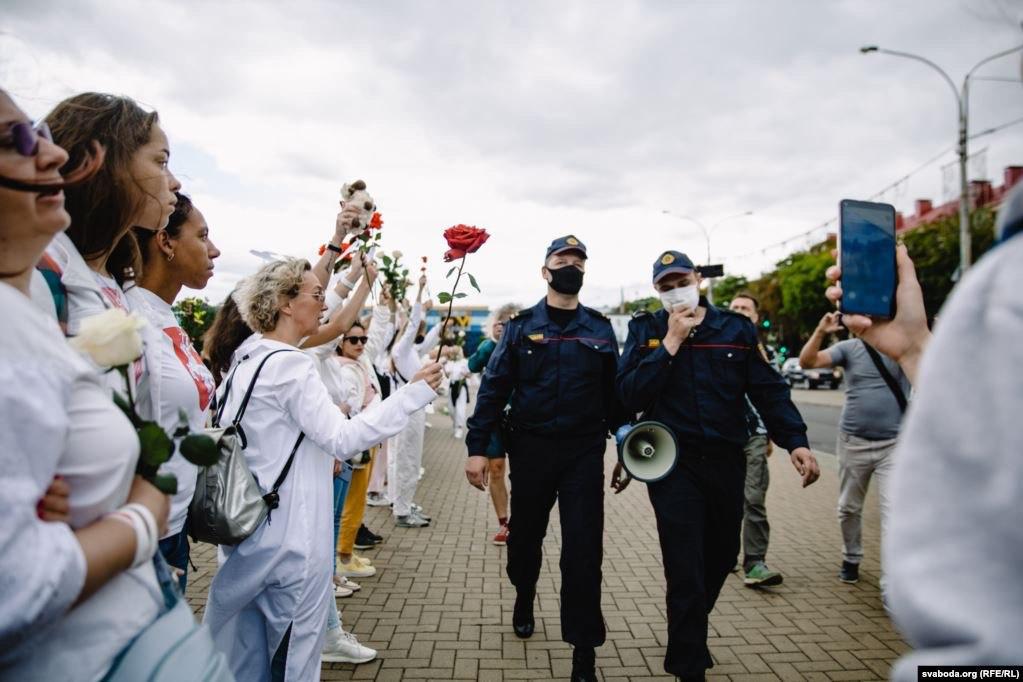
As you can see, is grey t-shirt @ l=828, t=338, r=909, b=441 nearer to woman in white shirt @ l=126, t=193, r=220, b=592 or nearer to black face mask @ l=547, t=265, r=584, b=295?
Answer: black face mask @ l=547, t=265, r=584, b=295

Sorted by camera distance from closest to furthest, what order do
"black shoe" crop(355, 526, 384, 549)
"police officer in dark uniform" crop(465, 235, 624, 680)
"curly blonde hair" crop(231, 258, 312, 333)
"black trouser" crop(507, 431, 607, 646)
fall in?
"curly blonde hair" crop(231, 258, 312, 333)
"black trouser" crop(507, 431, 607, 646)
"police officer in dark uniform" crop(465, 235, 624, 680)
"black shoe" crop(355, 526, 384, 549)

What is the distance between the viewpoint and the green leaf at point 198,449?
1340 millimetres

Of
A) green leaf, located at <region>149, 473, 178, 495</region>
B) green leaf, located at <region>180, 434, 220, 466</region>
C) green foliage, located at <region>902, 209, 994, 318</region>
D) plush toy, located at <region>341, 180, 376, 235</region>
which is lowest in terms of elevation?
green leaf, located at <region>149, 473, 178, 495</region>

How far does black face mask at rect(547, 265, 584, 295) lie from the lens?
3979 mm

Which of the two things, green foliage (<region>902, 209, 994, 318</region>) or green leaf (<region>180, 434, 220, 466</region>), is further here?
green foliage (<region>902, 209, 994, 318</region>)

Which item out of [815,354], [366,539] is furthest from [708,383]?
[366,539]

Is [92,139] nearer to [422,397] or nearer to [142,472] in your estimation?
[142,472]

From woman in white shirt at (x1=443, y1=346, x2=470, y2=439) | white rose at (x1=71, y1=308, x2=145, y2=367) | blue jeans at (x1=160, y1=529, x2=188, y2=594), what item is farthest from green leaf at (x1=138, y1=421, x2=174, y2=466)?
woman in white shirt at (x1=443, y1=346, x2=470, y2=439)

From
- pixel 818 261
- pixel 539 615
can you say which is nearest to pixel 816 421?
pixel 539 615

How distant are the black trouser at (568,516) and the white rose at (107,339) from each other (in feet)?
8.80

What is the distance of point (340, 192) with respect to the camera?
11.9ft

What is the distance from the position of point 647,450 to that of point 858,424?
234 cm

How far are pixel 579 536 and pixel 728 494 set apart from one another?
2.85 feet

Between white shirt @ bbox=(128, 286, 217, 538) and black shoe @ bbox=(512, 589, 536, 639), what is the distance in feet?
7.75
